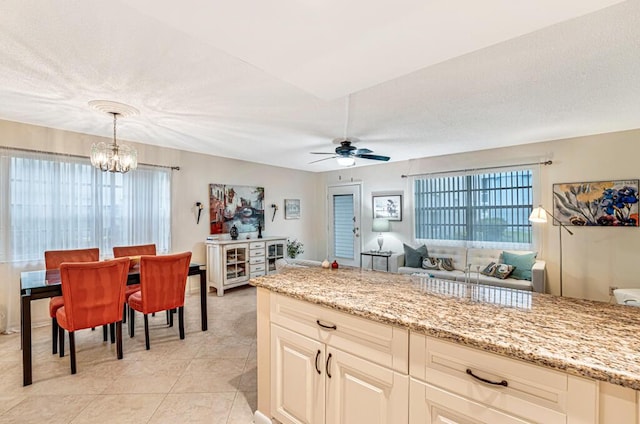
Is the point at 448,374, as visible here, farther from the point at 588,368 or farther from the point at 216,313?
the point at 216,313

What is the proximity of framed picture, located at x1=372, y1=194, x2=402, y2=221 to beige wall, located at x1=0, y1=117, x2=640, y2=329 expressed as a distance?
13 centimetres

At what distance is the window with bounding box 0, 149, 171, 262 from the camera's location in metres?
3.43

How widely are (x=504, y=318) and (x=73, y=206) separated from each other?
4.74 m

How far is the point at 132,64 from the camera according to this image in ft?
6.89

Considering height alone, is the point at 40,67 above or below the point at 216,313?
above

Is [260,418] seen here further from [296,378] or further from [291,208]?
[291,208]

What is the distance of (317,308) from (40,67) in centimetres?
259

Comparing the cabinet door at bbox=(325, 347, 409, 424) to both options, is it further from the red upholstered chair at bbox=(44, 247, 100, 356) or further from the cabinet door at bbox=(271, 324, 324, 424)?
the red upholstered chair at bbox=(44, 247, 100, 356)

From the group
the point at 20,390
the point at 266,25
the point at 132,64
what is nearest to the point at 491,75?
the point at 266,25

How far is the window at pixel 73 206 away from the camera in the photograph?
343cm

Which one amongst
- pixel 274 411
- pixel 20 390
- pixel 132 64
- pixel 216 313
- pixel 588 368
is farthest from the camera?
pixel 216 313

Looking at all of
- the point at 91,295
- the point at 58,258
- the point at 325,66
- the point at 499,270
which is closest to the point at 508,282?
the point at 499,270

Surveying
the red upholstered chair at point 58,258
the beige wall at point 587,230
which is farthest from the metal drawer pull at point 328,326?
the beige wall at point 587,230

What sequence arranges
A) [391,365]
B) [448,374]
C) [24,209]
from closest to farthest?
[448,374], [391,365], [24,209]
